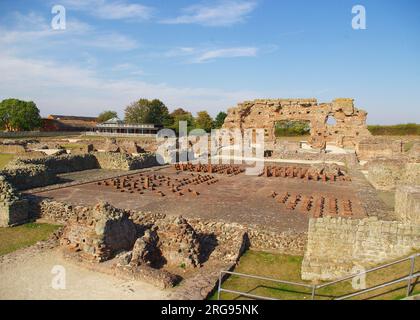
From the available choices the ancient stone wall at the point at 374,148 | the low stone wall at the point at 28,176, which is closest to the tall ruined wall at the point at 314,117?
the ancient stone wall at the point at 374,148

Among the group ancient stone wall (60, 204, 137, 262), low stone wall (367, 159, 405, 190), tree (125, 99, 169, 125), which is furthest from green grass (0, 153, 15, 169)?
tree (125, 99, 169, 125)

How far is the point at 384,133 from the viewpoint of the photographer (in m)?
51.1

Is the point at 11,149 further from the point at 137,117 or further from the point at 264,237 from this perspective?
the point at 137,117

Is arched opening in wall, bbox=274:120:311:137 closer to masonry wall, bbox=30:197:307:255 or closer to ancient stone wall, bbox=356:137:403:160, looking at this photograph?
ancient stone wall, bbox=356:137:403:160

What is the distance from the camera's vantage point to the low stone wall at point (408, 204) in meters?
9.70

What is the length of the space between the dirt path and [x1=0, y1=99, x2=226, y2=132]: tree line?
57.2m

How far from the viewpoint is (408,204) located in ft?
33.9

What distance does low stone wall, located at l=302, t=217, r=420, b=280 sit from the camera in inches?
306

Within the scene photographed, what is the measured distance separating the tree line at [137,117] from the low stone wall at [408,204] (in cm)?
5484

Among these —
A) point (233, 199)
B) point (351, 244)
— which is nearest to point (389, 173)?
point (233, 199)

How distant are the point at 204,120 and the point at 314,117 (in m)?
38.3

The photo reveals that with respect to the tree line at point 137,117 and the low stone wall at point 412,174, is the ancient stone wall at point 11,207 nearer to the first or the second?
the low stone wall at point 412,174
